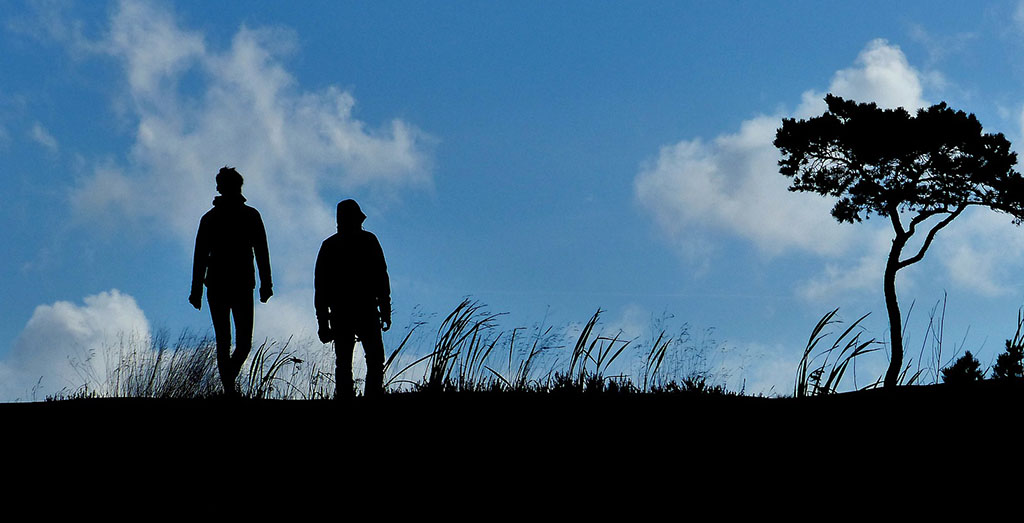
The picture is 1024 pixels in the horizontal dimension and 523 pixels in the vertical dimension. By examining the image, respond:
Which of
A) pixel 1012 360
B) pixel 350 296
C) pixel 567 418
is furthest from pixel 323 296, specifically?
pixel 1012 360

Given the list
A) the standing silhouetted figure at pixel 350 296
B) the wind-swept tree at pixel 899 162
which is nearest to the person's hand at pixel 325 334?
the standing silhouetted figure at pixel 350 296

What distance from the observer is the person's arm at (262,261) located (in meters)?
7.87

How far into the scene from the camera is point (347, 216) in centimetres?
765

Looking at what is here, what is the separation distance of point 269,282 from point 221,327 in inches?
23.0

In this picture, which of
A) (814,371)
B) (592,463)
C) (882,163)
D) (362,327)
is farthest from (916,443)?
(882,163)

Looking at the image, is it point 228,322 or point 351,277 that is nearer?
point 351,277

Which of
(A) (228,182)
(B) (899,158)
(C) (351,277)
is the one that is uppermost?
(B) (899,158)

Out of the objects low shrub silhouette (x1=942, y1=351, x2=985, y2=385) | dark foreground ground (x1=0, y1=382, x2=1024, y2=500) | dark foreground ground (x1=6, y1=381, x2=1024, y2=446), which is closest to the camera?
dark foreground ground (x1=0, y1=382, x2=1024, y2=500)

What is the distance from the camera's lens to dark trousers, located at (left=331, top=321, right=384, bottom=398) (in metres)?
7.47

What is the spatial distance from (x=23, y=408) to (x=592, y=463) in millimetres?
5691

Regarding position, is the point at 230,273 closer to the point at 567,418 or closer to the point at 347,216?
the point at 347,216

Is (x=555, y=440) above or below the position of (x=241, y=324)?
below

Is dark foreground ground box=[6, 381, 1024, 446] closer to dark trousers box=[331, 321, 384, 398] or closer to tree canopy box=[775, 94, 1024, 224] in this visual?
dark trousers box=[331, 321, 384, 398]

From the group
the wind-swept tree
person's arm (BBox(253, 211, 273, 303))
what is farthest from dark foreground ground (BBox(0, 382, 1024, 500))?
the wind-swept tree
